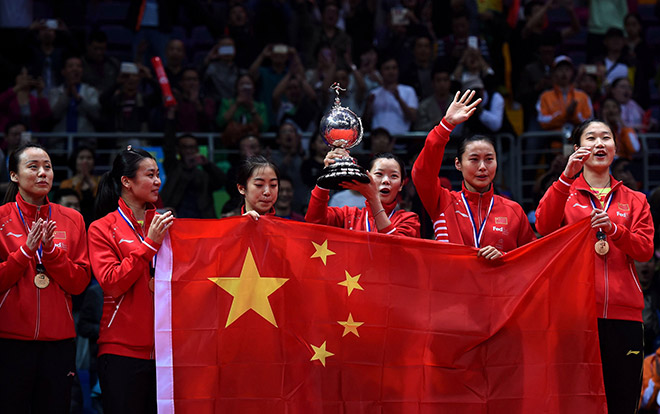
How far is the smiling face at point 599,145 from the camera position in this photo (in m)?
5.19

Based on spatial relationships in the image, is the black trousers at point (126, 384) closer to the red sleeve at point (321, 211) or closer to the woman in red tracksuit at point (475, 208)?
the red sleeve at point (321, 211)

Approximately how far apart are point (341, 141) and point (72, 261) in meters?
1.58

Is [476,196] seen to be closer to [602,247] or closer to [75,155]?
[602,247]

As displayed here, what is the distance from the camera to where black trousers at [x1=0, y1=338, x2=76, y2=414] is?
484 cm

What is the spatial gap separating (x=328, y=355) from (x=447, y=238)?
937mm

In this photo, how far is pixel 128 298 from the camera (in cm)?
492

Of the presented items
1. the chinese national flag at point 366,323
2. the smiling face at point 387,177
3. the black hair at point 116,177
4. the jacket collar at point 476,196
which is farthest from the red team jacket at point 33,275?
the jacket collar at point 476,196

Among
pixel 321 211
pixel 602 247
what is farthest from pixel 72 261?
pixel 602 247

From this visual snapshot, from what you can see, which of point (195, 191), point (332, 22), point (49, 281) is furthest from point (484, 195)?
point (332, 22)

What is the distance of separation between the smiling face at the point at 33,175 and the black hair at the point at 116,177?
0.32 meters

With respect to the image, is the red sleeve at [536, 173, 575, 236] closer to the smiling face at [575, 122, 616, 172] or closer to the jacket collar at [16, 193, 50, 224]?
the smiling face at [575, 122, 616, 172]

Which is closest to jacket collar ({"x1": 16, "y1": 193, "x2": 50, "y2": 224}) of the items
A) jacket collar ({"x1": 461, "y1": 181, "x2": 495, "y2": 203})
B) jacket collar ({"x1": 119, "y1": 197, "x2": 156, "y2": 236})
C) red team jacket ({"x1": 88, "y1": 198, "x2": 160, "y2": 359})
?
red team jacket ({"x1": 88, "y1": 198, "x2": 160, "y2": 359})

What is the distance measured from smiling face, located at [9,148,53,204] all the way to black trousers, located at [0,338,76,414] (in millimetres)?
797

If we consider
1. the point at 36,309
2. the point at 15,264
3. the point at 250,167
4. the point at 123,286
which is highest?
the point at 250,167
